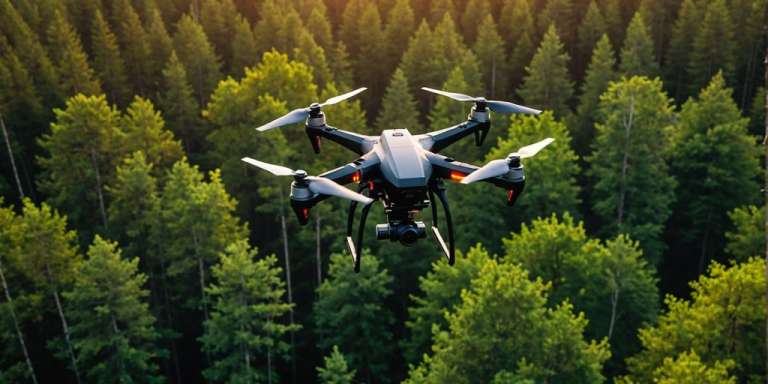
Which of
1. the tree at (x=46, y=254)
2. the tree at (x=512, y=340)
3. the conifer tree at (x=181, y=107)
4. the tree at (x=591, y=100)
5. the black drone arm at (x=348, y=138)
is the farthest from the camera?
the conifer tree at (x=181, y=107)

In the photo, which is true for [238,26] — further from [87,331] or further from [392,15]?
[87,331]

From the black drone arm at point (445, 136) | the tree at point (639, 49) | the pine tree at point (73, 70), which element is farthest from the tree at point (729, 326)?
the pine tree at point (73, 70)

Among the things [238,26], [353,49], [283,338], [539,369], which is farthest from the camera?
[353,49]

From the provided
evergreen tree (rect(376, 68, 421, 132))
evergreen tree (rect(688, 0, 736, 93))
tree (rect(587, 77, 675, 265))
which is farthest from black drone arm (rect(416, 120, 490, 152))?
evergreen tree (rect(688, 0, 736, 93))

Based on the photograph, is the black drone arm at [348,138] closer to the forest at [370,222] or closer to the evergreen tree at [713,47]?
the forest at [370,222]

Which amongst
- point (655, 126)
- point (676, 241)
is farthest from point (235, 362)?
point (676, 241)
